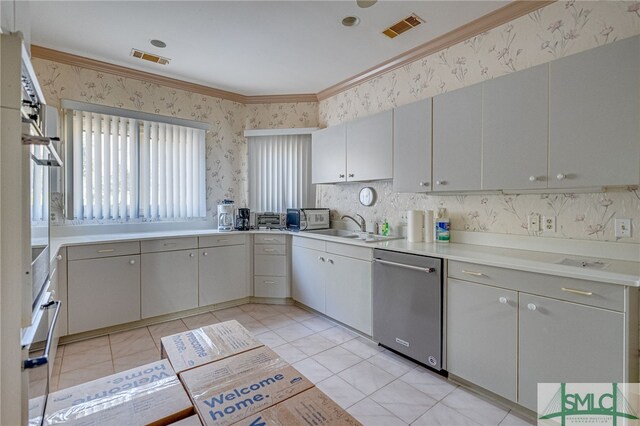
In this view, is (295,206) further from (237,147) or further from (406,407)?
(406,407)

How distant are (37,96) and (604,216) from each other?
2.93m

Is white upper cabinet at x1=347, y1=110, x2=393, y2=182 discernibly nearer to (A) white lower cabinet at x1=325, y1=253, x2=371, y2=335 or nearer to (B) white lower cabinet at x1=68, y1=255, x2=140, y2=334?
(A) white lower cabinet at x1=325, y1=253, x2=371, y2=335

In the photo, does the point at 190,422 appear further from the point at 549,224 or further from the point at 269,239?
the point at 269,239

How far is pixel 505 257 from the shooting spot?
1891 mm

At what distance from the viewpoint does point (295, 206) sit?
158 inches

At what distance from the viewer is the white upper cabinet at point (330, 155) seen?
3221 millimetres

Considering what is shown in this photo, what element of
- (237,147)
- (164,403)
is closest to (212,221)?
(237,147)

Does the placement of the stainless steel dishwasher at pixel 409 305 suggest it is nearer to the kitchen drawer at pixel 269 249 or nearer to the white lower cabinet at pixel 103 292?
the kitchen drawer at pixel 269 249

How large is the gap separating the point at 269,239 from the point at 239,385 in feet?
8.38

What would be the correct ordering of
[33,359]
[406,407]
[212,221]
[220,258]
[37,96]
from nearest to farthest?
[33,359]
[37,96]
[406,407]
[220,258]
[212,221]

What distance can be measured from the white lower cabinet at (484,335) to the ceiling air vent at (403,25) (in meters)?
1.98

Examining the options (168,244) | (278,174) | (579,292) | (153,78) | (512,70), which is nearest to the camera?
(579,292)

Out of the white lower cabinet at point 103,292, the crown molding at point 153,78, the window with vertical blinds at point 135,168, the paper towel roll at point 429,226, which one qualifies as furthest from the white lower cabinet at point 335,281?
the crown molding at point 153,78

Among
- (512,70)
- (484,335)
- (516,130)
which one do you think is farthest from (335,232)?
(512,70)
